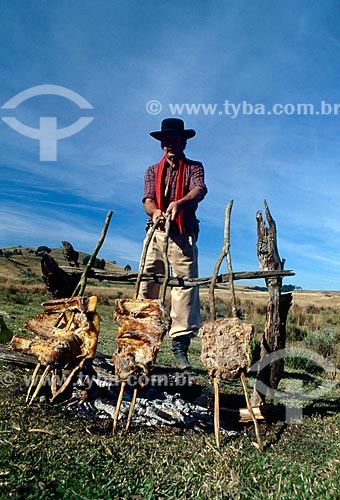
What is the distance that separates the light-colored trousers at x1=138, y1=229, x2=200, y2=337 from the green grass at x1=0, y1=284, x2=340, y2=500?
2.78 m

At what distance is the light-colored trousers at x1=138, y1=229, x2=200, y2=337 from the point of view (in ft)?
23.0

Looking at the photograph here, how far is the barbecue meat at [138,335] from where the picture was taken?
3.79m

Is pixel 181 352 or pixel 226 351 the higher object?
pixel 226 351

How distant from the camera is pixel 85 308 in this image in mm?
4207

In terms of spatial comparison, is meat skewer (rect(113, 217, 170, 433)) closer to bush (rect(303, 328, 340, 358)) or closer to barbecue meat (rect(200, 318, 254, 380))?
barbecue meat (rect(200, 318, 254, 380))

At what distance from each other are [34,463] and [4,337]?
9.59 feet

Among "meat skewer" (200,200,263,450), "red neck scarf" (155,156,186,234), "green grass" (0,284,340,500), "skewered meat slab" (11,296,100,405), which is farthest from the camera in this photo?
"red neck scarf" (155,156,186,234)

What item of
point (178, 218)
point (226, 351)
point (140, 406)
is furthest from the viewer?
point (178, 218)

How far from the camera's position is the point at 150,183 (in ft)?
22.9

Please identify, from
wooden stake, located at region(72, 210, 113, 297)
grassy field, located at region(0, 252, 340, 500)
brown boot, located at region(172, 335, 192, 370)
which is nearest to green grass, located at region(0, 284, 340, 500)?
grassy field, located at region(0, 252, 340, 500)

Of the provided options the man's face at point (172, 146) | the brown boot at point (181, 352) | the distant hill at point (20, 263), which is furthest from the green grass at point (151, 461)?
the distant hill at point (20, 263)

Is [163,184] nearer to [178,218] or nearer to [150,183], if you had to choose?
[150,183]

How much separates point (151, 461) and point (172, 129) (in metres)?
5.10

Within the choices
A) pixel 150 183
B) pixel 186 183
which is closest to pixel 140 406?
pixel 186 183
